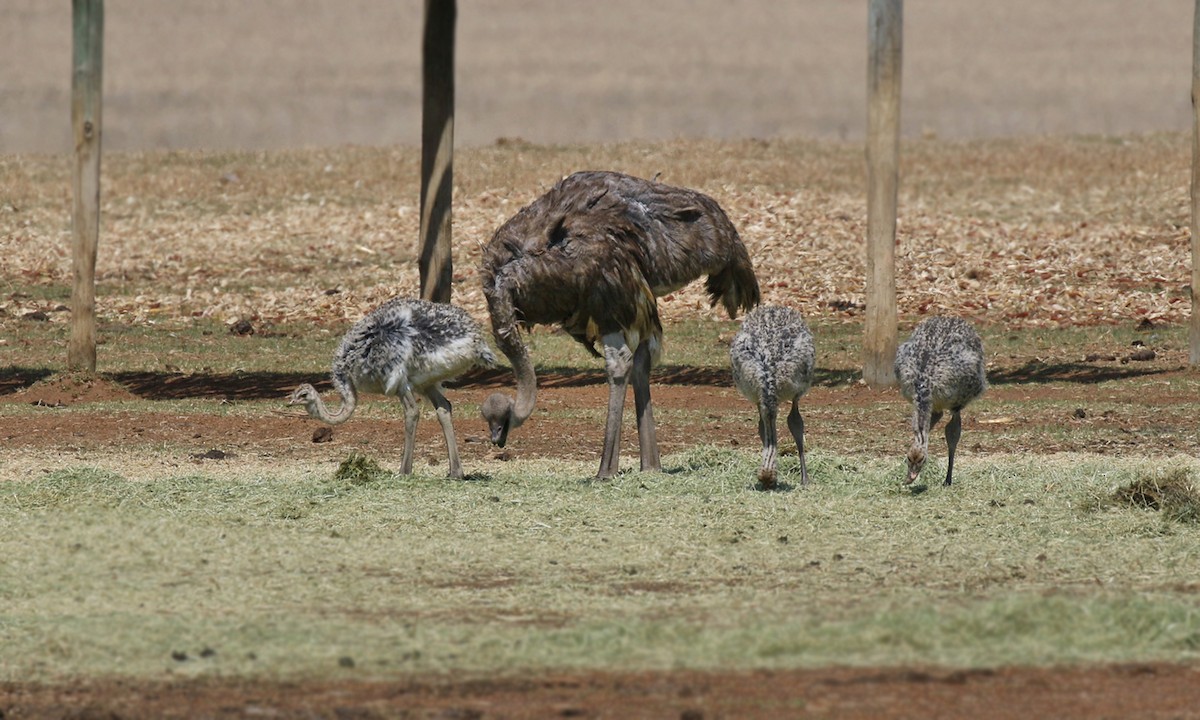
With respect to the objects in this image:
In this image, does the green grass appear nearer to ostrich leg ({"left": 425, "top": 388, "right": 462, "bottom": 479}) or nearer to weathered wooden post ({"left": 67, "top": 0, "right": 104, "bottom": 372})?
ostrich leg ({"left": 425, "top": 388, "right": 462, "bottom": 479})

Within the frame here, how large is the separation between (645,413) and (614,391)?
0.43 meters

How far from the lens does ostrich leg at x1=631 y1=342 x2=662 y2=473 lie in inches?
547

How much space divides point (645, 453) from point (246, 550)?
4.26 meters

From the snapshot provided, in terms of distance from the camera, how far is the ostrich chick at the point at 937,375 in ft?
40.2

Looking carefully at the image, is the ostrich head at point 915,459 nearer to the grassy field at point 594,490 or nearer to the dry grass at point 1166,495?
the grassy field at point 594,490

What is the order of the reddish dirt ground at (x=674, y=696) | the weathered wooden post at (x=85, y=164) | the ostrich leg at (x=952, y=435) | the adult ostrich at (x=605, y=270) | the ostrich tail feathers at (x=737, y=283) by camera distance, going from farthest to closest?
the weathered wooden post at (x=85, y=164) → the ostrich tail feathers at (x=737, y=283) → the adult ostrich at (x=605, y=270) → the ostrich leg at (x=952, y=435) → the reddish dirt ground at (x=674, y=696)

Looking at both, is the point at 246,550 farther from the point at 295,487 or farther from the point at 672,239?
the point at 672,239

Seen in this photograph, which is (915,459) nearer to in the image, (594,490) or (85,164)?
(594,490)

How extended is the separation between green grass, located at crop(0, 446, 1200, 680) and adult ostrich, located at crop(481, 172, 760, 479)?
683mm

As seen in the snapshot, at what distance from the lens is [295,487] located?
12.9m

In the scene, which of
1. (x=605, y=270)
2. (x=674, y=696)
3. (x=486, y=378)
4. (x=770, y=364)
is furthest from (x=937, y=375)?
(x=486, y=378)

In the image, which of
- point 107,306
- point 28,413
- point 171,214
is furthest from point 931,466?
point 171,214

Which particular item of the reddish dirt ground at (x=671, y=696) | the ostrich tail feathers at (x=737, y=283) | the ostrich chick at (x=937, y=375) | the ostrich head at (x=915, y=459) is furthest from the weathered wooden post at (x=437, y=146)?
the reddish dirt ground at (x=671, y=696)

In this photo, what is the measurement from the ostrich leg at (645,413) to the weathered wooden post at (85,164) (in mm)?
8690
